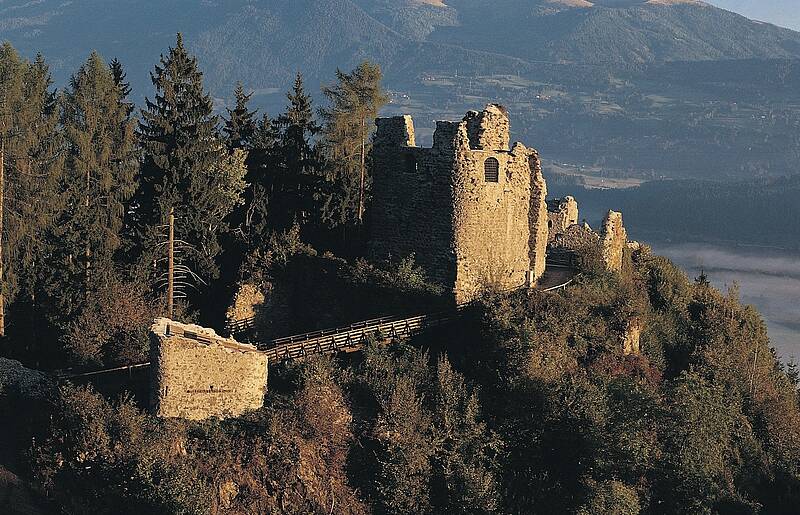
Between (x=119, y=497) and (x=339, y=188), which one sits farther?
(x=339, y=188)

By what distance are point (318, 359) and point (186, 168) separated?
41.1 feet

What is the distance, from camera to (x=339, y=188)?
4022 centimetres

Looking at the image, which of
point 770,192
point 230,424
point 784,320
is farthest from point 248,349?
point 770,192

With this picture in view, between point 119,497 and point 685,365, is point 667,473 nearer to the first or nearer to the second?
point 685,365

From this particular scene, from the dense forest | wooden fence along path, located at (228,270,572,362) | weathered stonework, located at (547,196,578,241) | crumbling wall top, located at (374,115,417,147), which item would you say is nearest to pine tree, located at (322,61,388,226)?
the dense forest

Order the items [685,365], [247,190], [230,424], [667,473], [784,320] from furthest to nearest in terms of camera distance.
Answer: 1. [784,320]
2. [247,190]
3. [685,365]
4. [667,473]
5. [230,424]

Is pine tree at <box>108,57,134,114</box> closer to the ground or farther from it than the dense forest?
farther from it

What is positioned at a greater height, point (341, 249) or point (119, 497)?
point (341, 249)

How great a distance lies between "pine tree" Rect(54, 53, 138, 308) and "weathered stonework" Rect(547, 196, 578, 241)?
54.3ft

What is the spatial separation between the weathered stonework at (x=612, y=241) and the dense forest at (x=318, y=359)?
77 centimetres

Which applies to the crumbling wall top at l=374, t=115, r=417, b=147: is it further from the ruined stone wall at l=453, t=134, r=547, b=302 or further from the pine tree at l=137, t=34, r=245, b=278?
the pine tree at l=137, t=34, r=245, b=278

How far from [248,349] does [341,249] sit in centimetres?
1138

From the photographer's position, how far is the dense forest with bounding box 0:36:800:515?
25.6m

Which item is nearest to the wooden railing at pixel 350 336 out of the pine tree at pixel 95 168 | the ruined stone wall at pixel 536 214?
the ruined stone wall at pixel 536 214
